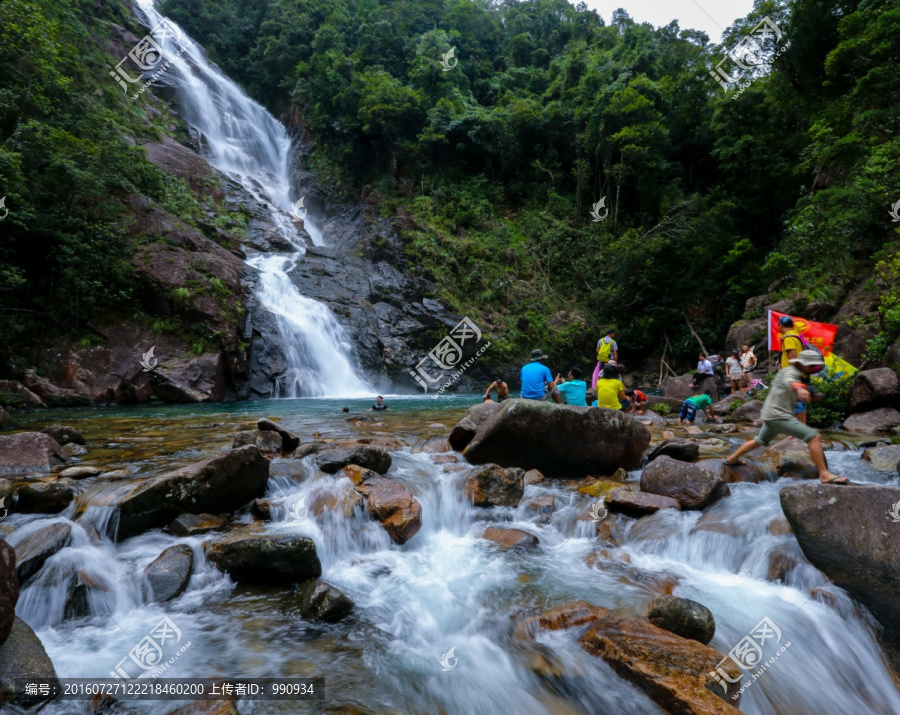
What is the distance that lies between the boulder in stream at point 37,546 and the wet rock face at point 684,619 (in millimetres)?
4997

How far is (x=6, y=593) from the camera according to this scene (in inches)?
109

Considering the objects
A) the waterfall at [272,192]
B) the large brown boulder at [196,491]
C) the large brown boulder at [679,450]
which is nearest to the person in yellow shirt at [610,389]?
the large brown boulder at [679,450]

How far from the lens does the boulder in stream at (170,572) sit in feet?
13.0

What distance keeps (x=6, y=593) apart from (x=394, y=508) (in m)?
3.22

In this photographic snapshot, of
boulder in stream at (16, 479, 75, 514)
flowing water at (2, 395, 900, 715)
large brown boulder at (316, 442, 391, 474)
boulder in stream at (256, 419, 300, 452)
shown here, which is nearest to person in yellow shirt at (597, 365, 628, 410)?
flowing water at (2, 395, 900, 715)

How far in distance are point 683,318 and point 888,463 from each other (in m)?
19.3

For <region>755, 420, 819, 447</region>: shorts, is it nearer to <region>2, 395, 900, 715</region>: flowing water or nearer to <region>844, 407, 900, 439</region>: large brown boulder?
<region>2, 395, 900, 715</region>: flowing water

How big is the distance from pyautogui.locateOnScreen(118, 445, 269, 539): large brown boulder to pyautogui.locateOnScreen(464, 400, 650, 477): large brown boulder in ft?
10.4

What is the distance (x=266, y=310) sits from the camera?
1825cm

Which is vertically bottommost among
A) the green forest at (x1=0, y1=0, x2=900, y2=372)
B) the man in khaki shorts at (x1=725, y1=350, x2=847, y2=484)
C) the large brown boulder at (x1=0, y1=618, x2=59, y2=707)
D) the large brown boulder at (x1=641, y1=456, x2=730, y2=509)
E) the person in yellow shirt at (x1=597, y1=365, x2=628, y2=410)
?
the large brown boulder at (x1=0, y1=618, x2=59, y2=707)

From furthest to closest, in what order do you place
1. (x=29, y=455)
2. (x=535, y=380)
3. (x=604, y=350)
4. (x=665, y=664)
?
(x=604, y=350), (x=535, y=380), (x=29, y=455), (x=665, y=664)

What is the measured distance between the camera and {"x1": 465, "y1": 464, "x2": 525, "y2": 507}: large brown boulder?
19.0 feet

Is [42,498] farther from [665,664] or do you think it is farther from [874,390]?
[874,390]

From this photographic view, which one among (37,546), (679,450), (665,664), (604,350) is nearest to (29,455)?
(37,546)
